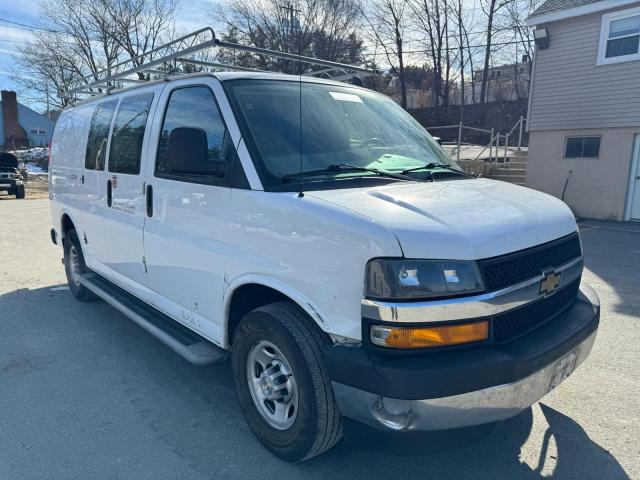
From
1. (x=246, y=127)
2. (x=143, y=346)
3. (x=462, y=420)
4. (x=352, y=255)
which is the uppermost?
(x=246, y=127)

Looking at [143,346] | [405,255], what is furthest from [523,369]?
[143,346]

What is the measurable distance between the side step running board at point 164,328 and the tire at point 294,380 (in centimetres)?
36

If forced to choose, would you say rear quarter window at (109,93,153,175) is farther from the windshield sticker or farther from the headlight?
the headlight

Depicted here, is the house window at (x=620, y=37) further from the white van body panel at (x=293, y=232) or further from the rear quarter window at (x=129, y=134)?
the rear quarter window at (x=129, y=134)

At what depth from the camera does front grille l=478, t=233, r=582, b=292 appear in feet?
7.56

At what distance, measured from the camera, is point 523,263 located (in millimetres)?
2492

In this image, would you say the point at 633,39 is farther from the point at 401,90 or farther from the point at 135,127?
the point at 401,90

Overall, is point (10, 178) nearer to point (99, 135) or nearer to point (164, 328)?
point (99, 135)

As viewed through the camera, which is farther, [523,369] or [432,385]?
[523,369]

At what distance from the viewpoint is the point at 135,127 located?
405 centimetres

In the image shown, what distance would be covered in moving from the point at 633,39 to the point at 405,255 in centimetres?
1364

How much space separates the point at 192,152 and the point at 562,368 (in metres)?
2.39

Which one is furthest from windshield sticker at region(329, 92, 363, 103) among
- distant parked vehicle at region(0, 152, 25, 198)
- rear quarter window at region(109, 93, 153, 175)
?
distant parked vehicle at region(0, 152, 25, 198)

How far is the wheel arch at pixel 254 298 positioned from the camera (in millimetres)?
2488
